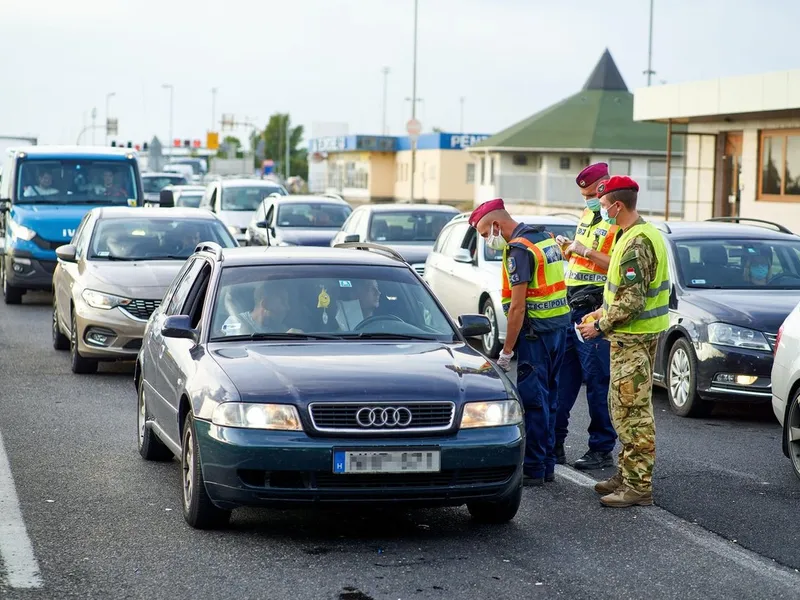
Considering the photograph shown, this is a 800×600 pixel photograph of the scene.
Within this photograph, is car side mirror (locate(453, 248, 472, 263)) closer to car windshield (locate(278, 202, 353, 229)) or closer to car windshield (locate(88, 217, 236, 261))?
car windshield (locate(88, 217, 236, 261))

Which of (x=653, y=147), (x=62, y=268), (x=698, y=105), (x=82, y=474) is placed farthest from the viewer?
(x=653, y=147)

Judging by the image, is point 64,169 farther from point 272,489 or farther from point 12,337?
point 272,489

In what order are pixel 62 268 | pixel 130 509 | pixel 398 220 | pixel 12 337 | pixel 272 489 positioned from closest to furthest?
pixel 272 489, pixel 130 509, pixel 62 268, pixel 12 337, pixel 398 220

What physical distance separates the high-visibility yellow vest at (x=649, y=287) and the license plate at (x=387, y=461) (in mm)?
1696

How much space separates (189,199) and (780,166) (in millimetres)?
16285

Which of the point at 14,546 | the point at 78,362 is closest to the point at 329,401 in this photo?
the point at 14,546

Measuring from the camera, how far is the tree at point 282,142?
135 m

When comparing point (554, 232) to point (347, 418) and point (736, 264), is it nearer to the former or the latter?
point (736, 264)

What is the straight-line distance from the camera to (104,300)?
13320 mm

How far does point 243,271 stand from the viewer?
8000mm

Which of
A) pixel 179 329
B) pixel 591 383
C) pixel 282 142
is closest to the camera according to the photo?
pixel 179 329

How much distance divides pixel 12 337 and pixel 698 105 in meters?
19.5

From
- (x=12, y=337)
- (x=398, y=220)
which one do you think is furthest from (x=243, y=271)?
(x=398, y=220)

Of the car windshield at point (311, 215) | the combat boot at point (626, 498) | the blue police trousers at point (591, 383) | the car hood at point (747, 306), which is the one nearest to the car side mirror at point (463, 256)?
the car hood at point (747, 306)
